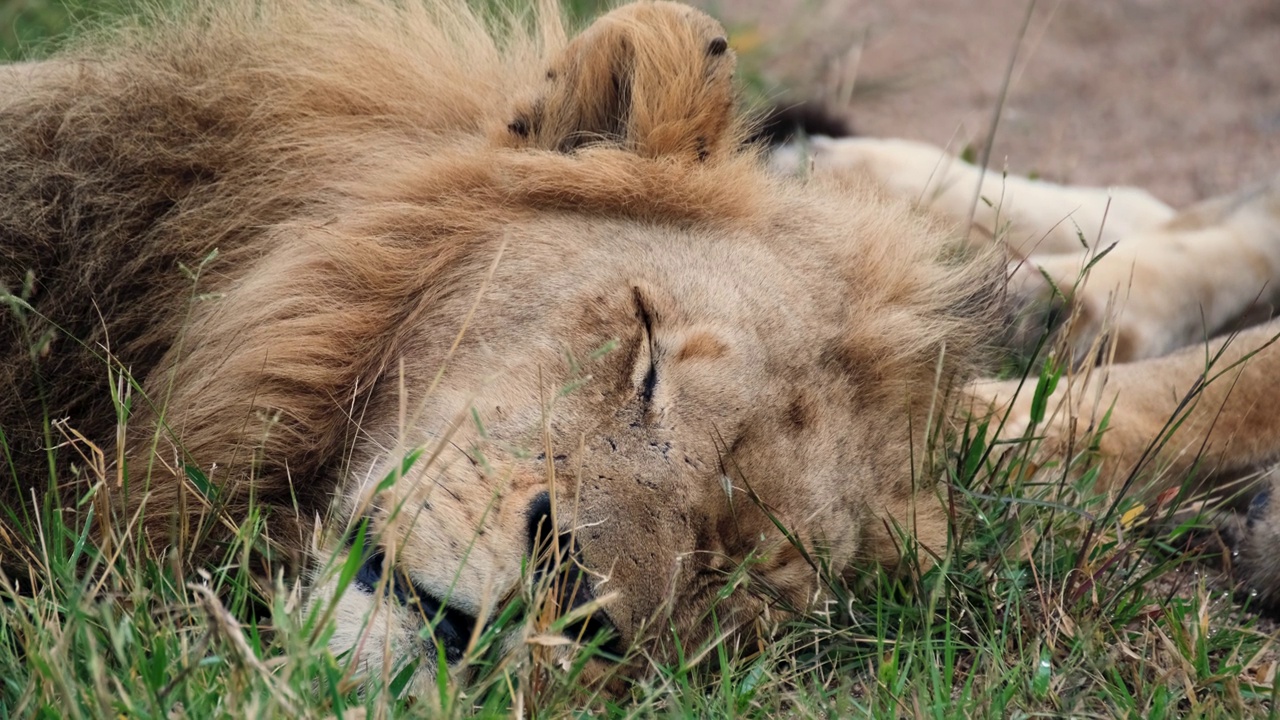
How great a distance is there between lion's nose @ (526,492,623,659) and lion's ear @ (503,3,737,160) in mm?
990

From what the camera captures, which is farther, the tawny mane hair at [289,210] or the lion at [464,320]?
the tawny mane hair at [289,210]

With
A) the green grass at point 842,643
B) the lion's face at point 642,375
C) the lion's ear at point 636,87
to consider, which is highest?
the lion's ear at point 636,87

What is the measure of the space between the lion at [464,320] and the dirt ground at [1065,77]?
301 centimetres

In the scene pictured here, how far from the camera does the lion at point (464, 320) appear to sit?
95.7 inches

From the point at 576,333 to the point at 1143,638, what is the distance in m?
1.42

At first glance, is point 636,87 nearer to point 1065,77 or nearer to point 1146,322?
point 1146,322

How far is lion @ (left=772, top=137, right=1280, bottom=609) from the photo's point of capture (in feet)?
10.9

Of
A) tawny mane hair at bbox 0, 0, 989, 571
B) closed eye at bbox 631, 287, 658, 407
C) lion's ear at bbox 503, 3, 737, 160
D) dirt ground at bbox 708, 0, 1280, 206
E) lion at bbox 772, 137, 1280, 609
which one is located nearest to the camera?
closed eye at bbox 631, 287, 658, 407

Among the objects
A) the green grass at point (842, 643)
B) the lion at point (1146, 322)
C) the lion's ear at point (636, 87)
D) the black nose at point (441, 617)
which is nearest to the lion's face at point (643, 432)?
the black nose at point (441, 617)

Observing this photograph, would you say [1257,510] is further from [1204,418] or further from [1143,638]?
[1143,638]

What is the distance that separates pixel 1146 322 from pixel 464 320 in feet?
Result: 8.28

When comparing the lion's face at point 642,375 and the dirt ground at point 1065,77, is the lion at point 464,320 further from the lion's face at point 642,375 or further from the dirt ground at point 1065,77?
the dirt ground at point 1065,77

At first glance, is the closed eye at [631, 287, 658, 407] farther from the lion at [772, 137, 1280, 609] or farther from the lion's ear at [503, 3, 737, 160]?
the lion at [772, 137, 1280, 609]

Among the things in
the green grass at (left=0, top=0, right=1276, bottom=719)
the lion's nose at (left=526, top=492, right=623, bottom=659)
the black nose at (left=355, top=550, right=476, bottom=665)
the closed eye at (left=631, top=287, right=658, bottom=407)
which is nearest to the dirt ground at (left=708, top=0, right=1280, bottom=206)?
the green grass at (left=0, top=0, right=1276, bottom=719)
